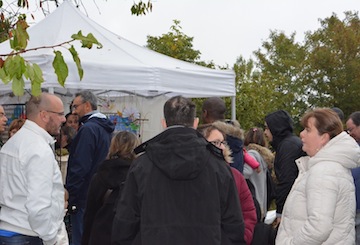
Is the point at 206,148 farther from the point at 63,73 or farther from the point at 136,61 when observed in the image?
the point at 136,61

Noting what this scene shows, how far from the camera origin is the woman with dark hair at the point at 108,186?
13.4ft

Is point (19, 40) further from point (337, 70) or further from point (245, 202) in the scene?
point (337, 70)

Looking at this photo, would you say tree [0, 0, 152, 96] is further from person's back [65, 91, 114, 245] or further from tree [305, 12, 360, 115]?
tree [305, 12, 360, 115]

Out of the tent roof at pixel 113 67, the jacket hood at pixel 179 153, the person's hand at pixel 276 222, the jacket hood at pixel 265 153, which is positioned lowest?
the person's hand at pixel 276 222

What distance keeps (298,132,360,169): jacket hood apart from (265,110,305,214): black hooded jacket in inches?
50.7

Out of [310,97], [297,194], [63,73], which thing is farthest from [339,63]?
[63,73]

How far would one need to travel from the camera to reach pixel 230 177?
117 inches

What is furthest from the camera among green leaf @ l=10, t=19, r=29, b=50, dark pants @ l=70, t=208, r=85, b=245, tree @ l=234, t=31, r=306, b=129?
tree @ l=234, t=31, r=306, b=129

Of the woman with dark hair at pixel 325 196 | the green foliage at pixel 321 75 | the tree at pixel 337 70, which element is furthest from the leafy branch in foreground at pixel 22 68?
the tree at pixel 337 70

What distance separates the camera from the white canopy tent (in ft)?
18.1

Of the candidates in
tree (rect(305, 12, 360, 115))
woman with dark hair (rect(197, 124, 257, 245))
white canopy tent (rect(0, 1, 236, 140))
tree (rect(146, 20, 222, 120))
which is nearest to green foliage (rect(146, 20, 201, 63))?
tree (rect(146, 20, 222, 120))

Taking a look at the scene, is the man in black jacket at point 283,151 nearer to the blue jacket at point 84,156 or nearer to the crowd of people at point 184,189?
the crowd of people at point 184,189

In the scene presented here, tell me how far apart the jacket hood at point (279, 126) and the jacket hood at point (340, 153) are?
152 centimetres

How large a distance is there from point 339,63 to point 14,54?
21.5 meters
